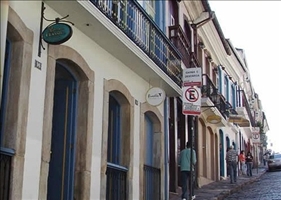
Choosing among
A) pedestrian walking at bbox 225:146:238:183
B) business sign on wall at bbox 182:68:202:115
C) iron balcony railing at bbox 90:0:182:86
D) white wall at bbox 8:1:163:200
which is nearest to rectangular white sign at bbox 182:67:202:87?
business sign on wall at bbox 182:68:202:115

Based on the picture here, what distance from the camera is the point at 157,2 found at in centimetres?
1529

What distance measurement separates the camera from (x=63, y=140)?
9.12 metres

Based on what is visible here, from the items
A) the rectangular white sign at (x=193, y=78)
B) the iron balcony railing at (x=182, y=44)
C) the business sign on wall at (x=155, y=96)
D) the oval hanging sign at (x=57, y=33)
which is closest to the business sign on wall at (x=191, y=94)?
the rectangular white sign at (x=193, y=78)

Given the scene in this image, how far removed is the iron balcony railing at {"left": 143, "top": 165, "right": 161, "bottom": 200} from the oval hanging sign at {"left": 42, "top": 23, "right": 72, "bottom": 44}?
565cm

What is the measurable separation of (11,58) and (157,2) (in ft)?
28.2

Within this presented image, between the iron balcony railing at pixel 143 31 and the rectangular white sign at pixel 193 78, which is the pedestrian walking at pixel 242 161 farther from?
the rectangular white sign at pixel 193 78

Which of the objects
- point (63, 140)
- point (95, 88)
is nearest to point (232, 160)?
point (95, 88)

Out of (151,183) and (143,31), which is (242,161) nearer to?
(151,183)

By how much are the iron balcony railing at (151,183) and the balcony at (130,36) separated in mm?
2164

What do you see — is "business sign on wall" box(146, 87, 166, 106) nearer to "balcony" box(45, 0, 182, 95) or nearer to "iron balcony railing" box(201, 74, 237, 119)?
"balcony" box(45, 0, 182, 95)

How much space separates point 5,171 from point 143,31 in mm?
6154

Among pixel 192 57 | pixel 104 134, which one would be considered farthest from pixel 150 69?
pixel 192 57

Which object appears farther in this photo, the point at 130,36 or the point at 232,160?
the point at 232,160

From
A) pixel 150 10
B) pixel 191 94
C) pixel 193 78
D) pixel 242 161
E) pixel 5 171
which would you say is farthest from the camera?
pixel 242 161
